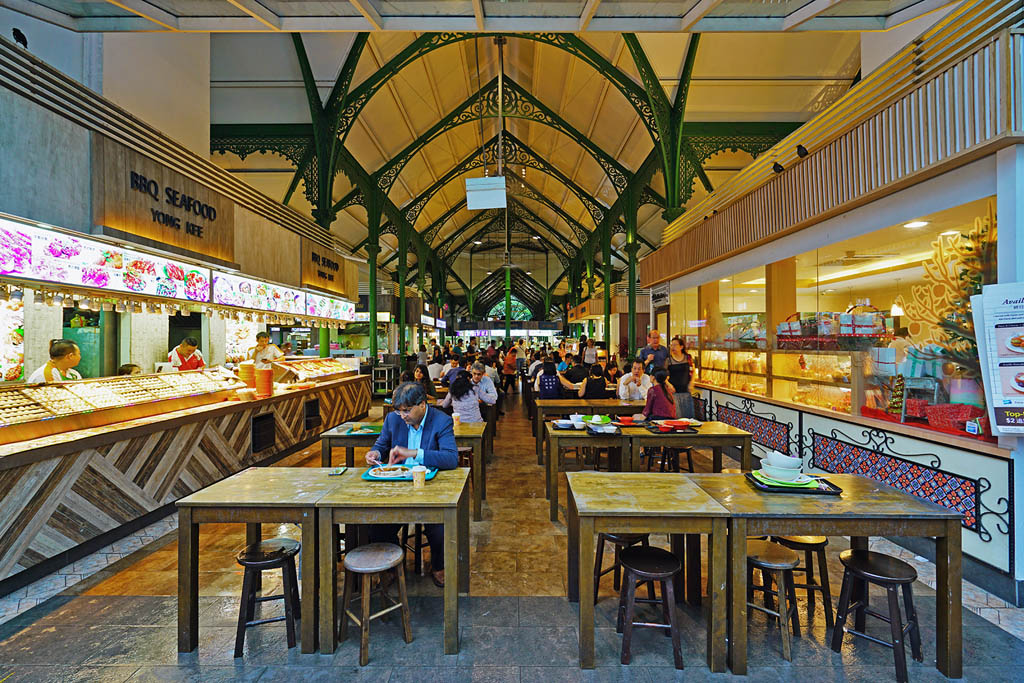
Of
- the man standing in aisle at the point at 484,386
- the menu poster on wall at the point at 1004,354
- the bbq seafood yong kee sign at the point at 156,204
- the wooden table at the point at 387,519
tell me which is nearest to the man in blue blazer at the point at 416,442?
the wooden table at the point at 387,519

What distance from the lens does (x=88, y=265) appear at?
3996mm

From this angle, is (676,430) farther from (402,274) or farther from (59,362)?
(402,274)

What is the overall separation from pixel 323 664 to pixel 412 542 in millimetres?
1653

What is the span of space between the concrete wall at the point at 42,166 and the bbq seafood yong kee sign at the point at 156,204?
4.8 inches

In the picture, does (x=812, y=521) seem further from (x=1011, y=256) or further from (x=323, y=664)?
(x=323, y=664)

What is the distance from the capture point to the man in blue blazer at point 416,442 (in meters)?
3.05

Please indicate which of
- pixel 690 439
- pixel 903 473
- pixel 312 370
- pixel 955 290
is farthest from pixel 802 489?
pixel 312 370

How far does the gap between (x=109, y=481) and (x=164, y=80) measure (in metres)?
4.68

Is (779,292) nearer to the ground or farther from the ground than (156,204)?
nearer to the ground

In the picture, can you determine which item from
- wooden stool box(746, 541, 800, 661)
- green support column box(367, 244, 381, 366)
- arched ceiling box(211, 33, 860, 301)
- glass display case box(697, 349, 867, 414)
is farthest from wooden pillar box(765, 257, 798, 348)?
green support column box(367, 244, 381, 366)

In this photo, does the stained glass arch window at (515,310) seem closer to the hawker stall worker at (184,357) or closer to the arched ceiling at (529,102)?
the arched ceiling at (529,102)

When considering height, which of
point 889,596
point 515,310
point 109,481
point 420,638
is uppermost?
point 515,310

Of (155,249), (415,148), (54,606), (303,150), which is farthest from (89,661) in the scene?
(415,148)

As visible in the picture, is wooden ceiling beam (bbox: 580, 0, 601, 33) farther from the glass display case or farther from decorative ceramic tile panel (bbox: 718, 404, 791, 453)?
decorative ceramic tile panel (bbox: 718, 404, 791, 453)
